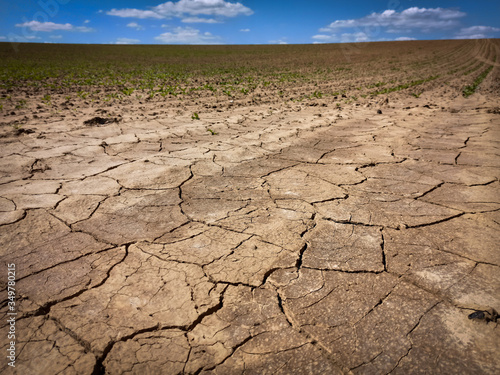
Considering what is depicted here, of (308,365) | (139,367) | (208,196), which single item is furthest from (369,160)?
(139,367)

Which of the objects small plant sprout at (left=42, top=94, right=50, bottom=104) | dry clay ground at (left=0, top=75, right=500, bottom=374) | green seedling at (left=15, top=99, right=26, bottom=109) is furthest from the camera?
small plant sprout at (left=42, top=94, right=50, bottom=104)

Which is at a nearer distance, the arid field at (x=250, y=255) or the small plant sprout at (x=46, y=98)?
the arid field at (x=250, y=255)

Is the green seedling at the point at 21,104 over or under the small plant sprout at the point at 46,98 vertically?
under

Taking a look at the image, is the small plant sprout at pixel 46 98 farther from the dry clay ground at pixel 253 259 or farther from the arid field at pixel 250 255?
the dry clay ground at pixel 253 259

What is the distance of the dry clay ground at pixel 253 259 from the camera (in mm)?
1297

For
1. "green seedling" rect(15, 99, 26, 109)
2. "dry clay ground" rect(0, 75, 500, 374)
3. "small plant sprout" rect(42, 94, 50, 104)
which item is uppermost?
"small plant sprout" rect(42, 94, 50, 104)

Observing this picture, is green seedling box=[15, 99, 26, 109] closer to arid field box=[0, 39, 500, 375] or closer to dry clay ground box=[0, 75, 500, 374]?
arid field box=[0, 39, 500, 375]

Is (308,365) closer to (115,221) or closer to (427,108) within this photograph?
(115,221)

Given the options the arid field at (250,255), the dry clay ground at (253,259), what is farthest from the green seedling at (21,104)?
the dry clay ground at (253,259)

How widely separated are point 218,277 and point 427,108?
640 cm

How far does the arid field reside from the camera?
1.30 m

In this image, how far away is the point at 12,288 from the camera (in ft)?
5.31

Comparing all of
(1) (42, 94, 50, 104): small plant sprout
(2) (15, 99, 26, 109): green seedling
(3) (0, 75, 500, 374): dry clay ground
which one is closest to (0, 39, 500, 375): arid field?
(3) (0, 75, 500, 374): dry clay ground

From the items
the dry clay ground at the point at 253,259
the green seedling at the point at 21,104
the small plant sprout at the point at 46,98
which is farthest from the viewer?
the small plant sprout at the point at 46,98
